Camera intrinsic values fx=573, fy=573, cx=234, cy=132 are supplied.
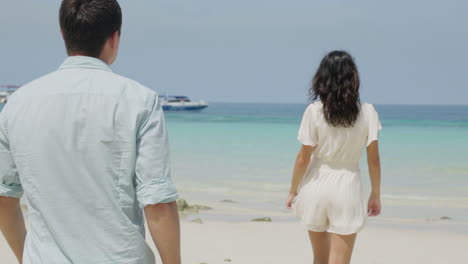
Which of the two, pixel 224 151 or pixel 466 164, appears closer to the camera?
pixel 466 164

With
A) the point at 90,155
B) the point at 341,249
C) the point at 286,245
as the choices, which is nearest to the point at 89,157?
the point at 90,155

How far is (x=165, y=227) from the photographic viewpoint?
154 centimetres

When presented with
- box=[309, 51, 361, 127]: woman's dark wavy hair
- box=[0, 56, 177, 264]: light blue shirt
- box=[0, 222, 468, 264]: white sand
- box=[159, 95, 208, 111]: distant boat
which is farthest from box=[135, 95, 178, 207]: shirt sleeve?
box=[159, 95, 208, 111]: distant boat

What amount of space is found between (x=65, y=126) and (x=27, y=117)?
0.41 feet

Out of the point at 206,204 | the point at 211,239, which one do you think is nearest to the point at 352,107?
the point at 211,239

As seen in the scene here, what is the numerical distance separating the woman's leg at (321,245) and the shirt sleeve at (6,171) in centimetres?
218

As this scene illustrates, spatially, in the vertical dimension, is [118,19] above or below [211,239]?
above

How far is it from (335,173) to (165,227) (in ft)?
6.62

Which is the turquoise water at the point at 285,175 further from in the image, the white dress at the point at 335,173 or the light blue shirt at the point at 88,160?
the light blue shirt at the point at 88,160

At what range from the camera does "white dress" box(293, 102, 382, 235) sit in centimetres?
336

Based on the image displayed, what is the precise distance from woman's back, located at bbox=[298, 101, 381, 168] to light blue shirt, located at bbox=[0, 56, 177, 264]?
6.41 ft

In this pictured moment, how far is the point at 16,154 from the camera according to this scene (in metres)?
1.58

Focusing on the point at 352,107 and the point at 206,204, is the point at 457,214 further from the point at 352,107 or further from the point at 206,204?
the point at 352,107

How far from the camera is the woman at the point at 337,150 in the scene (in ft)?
11.0
